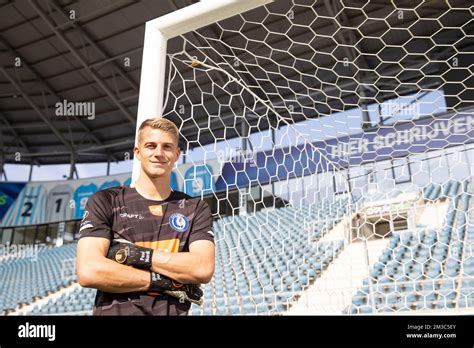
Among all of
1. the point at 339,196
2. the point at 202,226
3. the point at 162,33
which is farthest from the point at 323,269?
the point at 202,226

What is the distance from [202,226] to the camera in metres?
1.30

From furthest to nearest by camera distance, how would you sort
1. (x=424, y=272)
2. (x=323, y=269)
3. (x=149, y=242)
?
(x=424, y=272), (x=323, y=269), (x=149, y=242)

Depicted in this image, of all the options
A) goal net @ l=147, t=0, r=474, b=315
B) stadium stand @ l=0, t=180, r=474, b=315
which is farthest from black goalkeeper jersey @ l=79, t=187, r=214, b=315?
stadium stand @ l=0, t=180, r=474, b=315

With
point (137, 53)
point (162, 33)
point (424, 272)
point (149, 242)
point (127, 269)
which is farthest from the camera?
point (137, 53)

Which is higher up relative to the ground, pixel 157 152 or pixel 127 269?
pixel 157 152

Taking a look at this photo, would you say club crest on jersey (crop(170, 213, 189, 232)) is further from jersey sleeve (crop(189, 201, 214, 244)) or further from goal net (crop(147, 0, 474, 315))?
goal net (crop(147, 0, 474, 315))

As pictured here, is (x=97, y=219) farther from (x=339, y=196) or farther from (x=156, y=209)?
(x=339, y=196)

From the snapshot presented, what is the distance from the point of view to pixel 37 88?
13898 millimetres

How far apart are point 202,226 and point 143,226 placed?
0.17 metres

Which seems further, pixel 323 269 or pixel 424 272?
pixel 424 272

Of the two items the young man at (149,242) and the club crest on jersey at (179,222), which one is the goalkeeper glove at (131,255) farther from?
the club crest on jersey at (179,222)
